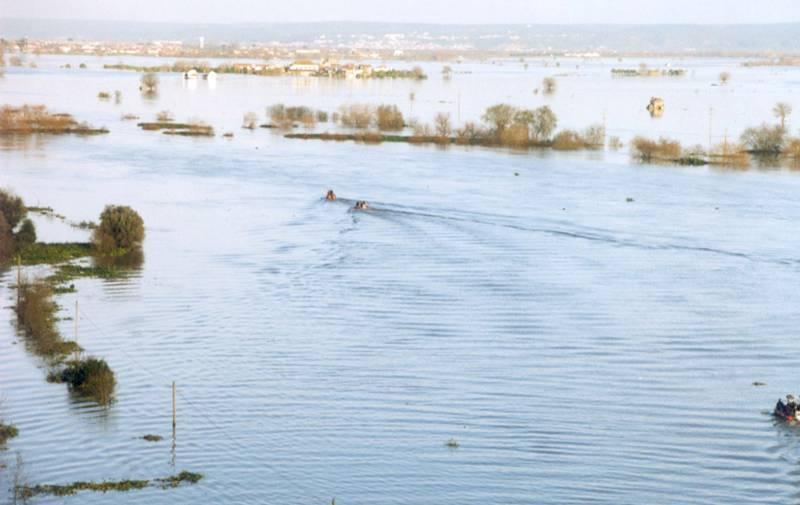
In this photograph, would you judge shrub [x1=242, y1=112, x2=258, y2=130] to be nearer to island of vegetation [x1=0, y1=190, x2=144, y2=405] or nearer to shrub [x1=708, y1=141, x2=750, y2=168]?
shrub [x1=708, y1=141, x2=750, y2=168]

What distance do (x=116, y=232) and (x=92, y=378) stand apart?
857cm

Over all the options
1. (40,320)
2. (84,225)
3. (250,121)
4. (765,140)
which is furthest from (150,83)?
(40,320)

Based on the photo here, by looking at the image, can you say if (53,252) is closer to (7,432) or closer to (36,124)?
(7,432)

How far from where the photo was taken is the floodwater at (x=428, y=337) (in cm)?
1220

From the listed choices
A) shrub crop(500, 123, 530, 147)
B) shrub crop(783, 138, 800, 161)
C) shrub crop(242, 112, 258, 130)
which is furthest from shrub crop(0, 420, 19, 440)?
shrub crop(242, 112, 258, 130)

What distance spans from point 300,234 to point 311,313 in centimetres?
684

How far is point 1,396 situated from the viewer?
13945 mm

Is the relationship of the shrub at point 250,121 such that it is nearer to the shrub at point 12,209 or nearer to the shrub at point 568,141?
the shrub at point 568,141

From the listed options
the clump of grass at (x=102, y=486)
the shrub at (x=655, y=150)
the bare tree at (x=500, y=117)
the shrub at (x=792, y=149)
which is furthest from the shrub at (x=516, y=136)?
the clump of grass at (x=102, y=486)

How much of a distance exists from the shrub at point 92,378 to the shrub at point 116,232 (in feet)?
25.6

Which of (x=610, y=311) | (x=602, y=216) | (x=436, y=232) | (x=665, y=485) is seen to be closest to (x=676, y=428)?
(x=665, y=485)

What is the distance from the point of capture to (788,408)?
44.6 ft

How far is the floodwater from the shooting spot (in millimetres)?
12203

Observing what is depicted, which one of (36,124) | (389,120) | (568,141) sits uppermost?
(389,120)
